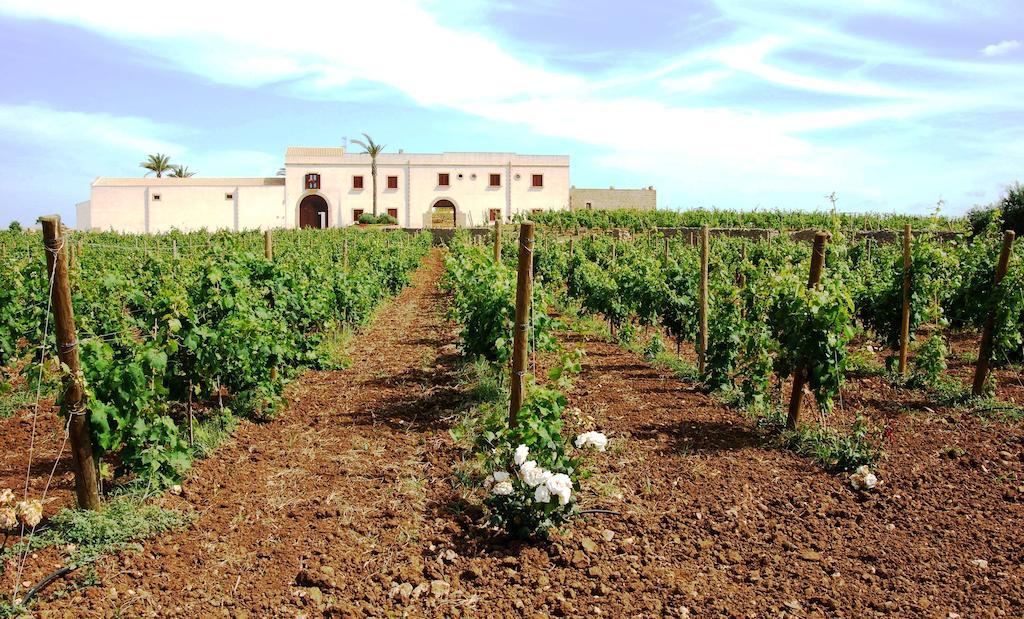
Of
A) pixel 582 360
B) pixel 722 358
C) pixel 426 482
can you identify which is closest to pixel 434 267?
pixel 582 360

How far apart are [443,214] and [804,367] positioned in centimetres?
4253

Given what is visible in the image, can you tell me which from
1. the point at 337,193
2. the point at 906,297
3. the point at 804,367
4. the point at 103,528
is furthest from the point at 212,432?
the point at 337,193

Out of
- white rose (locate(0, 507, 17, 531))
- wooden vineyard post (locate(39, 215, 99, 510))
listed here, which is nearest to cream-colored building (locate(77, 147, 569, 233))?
wooden vineyard post (locate(39, 215, 99, 510))

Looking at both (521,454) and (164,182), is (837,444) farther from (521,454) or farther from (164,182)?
(164,182)

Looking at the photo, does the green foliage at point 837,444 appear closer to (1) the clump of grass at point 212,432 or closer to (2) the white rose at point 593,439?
(2) the white rose at point 593,439

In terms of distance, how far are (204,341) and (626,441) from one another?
10.1 feet

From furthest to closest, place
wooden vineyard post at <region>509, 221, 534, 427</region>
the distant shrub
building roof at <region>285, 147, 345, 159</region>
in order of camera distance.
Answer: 1. building roof at <region>285, 147, 345, 159</region>
2. the distant shrub
3. wooden vineyard post at <region>509, 221, 534, 427</region>

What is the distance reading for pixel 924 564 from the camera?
3.80 metres

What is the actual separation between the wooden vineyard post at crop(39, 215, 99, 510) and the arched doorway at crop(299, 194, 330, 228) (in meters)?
43.0

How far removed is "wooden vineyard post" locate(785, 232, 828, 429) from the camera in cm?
571

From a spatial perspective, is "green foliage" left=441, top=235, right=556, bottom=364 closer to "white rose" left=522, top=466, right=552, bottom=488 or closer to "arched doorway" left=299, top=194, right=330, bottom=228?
"white rose" left=522, top=466, right=552, bottom=488

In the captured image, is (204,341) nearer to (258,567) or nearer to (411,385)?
(258,567)

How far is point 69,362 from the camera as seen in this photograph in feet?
13.0

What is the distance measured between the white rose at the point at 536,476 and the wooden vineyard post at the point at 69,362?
92.3 inches
